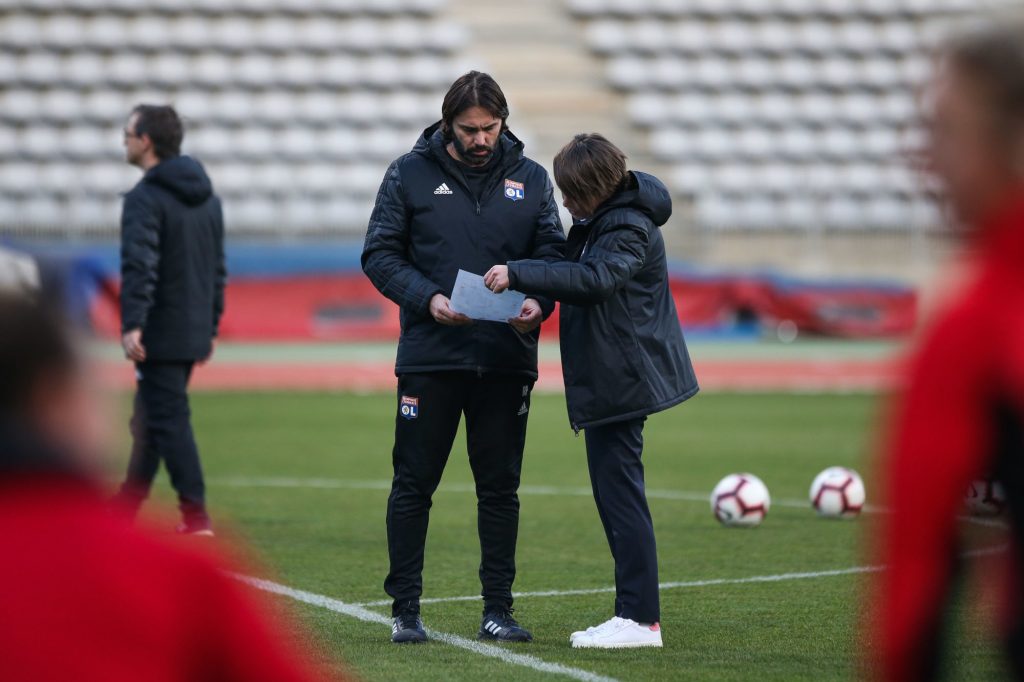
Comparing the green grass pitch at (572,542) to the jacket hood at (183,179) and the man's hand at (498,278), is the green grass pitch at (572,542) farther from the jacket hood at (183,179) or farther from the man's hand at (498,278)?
the jacket hood at (183,179)

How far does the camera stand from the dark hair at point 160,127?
8.12 metres

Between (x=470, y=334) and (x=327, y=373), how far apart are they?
14427mm

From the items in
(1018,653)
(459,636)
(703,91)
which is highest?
(703,91)

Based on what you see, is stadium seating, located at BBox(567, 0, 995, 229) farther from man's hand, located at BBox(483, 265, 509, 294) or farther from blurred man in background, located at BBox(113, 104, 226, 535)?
man's hand, located at BBox(483, 265, 509, 294)

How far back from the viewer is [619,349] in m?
5.53

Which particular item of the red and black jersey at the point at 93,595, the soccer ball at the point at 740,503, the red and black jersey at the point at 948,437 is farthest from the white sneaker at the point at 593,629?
the red and black jersey at the point at 93,595

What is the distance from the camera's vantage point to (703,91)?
33.3 meters

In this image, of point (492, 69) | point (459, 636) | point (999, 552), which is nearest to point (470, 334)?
point (459, 636)

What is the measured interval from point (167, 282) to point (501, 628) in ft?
11.1

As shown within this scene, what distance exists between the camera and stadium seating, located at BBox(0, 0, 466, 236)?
28.7 m

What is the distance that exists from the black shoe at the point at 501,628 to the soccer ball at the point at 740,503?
10.4ft

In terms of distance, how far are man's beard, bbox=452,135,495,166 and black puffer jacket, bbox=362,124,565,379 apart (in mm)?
44

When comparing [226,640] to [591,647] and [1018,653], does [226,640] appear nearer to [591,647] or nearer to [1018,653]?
[1018,653]

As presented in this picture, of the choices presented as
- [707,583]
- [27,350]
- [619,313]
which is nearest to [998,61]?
[27,350]
